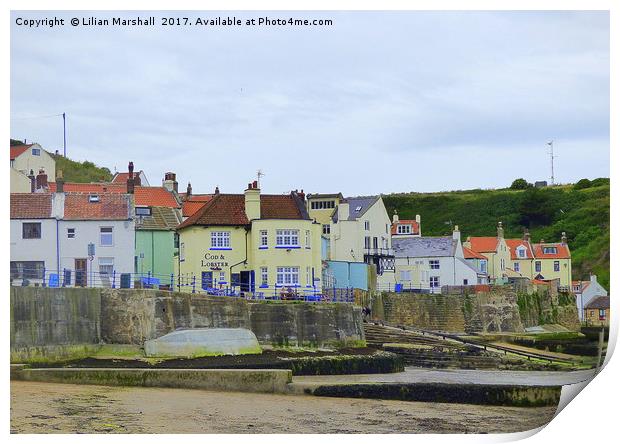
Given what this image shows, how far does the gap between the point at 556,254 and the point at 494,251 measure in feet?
9.54

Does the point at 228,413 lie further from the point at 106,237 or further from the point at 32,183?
the point at 32,183

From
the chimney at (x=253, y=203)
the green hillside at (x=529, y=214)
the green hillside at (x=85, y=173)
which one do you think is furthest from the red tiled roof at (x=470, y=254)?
the chimney at (x=253, y=203)

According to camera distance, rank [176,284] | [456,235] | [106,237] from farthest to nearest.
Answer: [456,235], [176,284], [106,237]

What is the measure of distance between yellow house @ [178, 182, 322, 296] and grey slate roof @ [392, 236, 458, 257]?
9.53m

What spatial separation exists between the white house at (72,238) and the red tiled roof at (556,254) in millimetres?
17476

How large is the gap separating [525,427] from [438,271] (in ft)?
74.3

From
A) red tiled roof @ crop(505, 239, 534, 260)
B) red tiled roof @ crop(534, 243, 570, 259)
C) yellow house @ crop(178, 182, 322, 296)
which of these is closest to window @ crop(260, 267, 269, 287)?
yellow house @ crop(178, 182, 322, 296)

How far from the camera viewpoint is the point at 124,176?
36.7 metres

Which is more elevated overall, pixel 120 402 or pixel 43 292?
pixel 43 292

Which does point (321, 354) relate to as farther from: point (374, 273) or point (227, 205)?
point (374, 273)

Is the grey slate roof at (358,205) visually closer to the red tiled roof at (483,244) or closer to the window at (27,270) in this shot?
the red tiled roof at (483,244)

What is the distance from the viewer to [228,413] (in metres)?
20.2

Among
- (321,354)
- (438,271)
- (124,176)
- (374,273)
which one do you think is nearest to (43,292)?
(321,354)

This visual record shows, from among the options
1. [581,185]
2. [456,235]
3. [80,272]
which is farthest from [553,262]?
[80,272]
